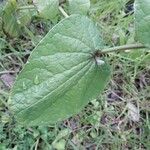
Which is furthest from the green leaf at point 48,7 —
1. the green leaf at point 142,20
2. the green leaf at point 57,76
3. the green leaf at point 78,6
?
the green leaf at point 142,20

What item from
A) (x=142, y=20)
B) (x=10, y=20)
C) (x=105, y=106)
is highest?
(x=142, y=20)

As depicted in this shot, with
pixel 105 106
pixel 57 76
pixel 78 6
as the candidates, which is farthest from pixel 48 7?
pixel 105 106

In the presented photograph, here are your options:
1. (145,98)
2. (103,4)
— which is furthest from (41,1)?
(145,98)

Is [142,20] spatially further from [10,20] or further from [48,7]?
[10,20]

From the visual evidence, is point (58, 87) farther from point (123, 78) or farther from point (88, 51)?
point (123, 78)

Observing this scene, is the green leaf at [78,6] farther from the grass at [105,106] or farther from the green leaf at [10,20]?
the grass at [105,106]

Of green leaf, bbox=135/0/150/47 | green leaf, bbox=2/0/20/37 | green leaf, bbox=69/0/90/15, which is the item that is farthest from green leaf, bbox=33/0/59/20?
green leaf, bbox=135/0/150/47
